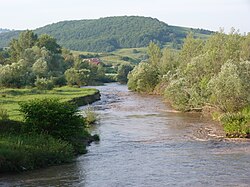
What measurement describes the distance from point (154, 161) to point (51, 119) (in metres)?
8.00

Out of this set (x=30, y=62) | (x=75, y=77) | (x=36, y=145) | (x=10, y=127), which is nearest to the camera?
(x=36, y=145)

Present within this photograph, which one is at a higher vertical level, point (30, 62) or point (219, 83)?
point (30, 62)

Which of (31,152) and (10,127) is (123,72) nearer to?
(10,127)

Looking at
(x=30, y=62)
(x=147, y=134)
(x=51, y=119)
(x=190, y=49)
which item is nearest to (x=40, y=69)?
(x=30, y=62)

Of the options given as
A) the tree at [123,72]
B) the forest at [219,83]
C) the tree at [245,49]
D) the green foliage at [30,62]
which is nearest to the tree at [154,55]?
the forest at [219,83]

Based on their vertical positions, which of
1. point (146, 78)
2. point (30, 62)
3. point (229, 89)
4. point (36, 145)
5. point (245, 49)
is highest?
point (245, 49)

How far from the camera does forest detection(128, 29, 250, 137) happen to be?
46.4 metres

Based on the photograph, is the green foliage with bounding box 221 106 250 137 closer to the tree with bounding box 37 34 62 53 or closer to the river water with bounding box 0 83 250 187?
the river water with bounding box 0 83 250 187

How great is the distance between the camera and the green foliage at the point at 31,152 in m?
26.1

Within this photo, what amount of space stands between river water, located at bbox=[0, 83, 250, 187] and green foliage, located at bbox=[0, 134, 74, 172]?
77cm

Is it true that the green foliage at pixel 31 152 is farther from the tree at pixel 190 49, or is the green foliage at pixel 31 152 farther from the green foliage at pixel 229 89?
the tree at pixel 190 49

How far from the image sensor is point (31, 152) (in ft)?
89.7

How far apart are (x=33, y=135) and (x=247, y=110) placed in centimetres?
2563

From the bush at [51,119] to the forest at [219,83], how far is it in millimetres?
15561
